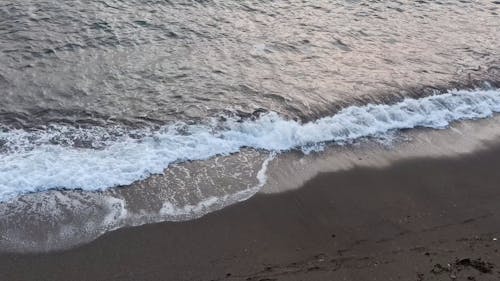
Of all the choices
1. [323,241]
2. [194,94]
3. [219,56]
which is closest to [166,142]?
[194,94]

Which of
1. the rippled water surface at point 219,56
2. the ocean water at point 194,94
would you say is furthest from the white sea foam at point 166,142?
the rippled water surface at point 219,56

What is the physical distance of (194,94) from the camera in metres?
10.3

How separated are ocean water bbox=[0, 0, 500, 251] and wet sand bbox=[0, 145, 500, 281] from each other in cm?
36

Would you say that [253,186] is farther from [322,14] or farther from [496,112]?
[322,14]

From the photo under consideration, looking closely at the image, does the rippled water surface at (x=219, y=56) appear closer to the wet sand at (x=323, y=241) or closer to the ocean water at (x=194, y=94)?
the ocean water at (x=194, y=94)

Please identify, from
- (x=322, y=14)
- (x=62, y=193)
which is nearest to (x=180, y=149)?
(x=62, y=193)

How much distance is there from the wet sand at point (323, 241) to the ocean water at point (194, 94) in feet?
1.19

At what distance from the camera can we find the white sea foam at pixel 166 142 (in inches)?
303

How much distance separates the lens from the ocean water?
752 cm

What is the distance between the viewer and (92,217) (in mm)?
7039

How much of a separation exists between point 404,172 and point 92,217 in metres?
4.60

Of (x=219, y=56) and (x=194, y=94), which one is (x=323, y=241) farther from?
(x=219, y=56)

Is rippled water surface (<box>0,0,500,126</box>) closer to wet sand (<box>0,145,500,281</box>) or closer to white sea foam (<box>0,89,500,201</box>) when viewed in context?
white sea foam (<box>0,89,500,201</box>)

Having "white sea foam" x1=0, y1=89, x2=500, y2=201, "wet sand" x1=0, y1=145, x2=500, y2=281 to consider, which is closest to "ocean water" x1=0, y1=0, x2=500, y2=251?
"white sea foam" x1=0, y1=89, x2=500, y2=201
